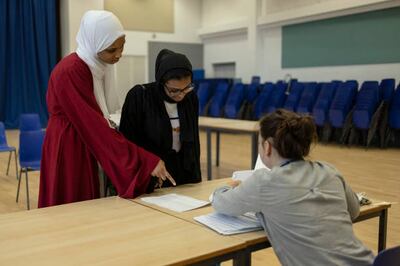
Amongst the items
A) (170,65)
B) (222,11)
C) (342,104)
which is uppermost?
(222,11)

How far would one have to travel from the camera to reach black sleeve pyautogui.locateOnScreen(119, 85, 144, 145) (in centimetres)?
203

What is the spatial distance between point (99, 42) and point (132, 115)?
0.36m

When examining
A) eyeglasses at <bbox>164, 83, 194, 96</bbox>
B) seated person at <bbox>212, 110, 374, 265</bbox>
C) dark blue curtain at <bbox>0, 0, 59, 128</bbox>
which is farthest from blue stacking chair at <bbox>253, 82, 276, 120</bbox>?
seated person at <bbox>212, 110, 374, 265</bbox>

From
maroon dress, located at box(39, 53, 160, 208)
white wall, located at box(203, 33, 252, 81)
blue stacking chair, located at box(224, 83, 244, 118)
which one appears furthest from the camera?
white wall, located at box(203, 33, 252, 81)

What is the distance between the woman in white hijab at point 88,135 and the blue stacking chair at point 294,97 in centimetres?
651

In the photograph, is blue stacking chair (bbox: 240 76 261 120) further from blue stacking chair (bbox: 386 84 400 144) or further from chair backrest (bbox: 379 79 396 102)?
blue stacking chair (bbox: 386 84 400 144)

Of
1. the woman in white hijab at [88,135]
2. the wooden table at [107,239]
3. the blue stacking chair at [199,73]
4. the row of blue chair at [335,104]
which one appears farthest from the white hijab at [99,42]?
the blue stacking chair at [199,73]

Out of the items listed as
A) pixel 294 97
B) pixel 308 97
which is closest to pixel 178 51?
pixel 294 97

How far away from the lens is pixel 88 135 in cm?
187

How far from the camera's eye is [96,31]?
1.86m

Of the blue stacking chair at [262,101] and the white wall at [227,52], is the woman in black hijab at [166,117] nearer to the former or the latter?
the blue stacking chair at [262,101]

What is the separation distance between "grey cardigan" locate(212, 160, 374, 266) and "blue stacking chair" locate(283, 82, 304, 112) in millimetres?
6849

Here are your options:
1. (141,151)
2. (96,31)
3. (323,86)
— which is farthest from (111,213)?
(323,86)

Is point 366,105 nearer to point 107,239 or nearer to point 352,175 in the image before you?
point 352,175
